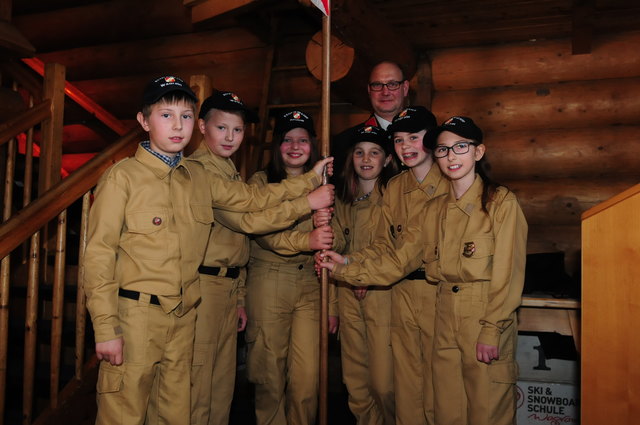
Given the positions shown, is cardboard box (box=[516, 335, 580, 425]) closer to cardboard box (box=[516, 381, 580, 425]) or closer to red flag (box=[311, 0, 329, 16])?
cardboard box (box=[516, 381, 580, 425])

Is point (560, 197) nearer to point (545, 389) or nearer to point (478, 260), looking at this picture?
point (545, 389)

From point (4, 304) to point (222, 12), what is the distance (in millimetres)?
2412

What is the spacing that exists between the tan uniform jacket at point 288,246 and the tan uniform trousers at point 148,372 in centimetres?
83

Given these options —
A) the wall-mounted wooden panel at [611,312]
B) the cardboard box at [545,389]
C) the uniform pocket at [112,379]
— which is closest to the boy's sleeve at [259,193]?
the uniform pocket at [112,379]

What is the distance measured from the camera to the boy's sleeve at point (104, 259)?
2.27 meters

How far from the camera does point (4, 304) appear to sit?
113 inches

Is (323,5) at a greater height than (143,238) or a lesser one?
greater

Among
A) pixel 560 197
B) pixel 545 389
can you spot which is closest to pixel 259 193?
pixel 545 389

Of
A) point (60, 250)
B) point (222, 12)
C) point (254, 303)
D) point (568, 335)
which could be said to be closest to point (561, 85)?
point (568, 335)

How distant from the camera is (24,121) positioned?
3754 mm

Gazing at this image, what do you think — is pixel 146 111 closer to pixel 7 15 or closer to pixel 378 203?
pixel 378 203

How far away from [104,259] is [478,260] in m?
1.71

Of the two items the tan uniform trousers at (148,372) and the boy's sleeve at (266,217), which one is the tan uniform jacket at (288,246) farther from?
the tan uniform trousers at (148,372)

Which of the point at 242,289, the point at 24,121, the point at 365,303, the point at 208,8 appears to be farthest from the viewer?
the point at 208,8
